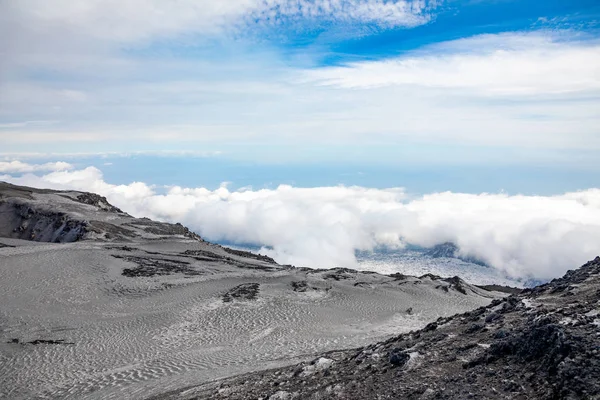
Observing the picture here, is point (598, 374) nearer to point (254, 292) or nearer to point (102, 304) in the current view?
point (254, 292)

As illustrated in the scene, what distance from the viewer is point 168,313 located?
27531 millimetres

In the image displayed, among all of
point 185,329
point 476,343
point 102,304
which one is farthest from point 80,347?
point 476,343

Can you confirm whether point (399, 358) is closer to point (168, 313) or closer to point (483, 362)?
point (483, 362)

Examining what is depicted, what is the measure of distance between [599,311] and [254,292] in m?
24.6

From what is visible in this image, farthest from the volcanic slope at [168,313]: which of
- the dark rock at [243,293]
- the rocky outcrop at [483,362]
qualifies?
the rocky outcrop at [483,362]

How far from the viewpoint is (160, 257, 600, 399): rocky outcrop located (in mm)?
8266

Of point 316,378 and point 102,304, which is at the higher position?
point 316,378

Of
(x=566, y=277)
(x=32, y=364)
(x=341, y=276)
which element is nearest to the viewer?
(x=566, y=277)

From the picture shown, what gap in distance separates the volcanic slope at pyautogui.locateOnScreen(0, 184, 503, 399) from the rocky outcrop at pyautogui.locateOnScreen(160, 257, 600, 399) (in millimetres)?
5665

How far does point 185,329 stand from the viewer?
25.4m

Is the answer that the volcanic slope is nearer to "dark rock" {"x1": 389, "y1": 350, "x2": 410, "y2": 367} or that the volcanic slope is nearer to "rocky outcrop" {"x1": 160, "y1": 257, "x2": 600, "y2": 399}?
"rocky outcrop" {"x1": 160, "y1": 257, "x2": 600, "y2": 399}

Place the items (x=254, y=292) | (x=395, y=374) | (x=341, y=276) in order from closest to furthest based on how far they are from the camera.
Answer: (x=395, y=374) → (x=254, y=292) → (x=341, y=276)

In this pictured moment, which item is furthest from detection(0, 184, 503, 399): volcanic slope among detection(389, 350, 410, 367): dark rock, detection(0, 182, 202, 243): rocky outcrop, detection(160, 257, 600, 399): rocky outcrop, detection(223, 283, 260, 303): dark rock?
detection(389, 350, 410, 367): dark rock

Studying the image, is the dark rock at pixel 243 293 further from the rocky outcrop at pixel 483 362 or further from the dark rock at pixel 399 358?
the dark rock at pixel 399 358
